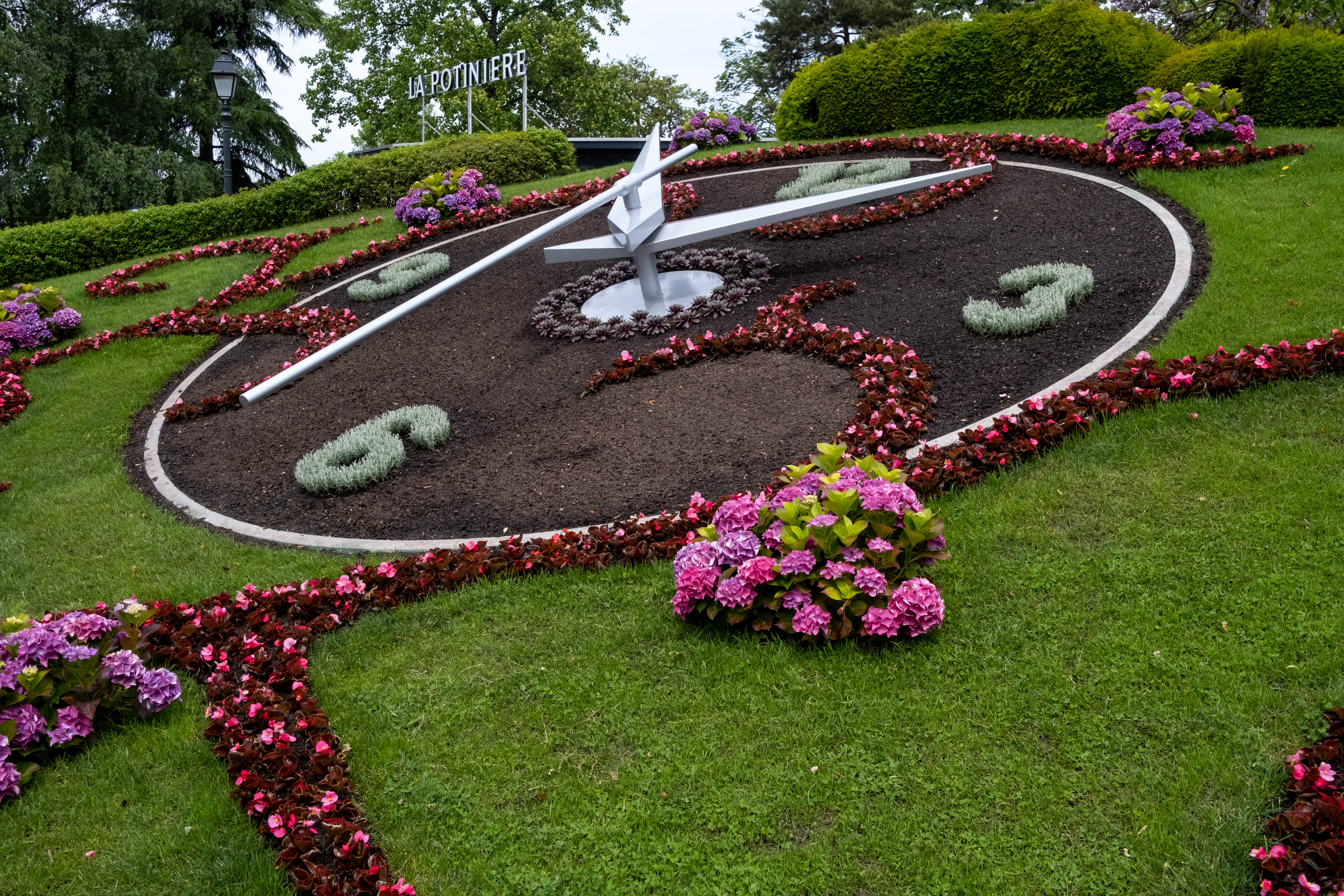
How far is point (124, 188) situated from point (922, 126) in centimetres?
2188

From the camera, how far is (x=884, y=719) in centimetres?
386

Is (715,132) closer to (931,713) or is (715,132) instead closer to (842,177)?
(842,177)

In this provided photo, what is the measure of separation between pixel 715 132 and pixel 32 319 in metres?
10.3

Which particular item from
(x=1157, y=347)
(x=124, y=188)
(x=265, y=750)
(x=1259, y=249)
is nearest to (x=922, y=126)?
(x=1259, y=249)

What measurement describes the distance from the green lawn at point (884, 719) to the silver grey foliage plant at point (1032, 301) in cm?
165

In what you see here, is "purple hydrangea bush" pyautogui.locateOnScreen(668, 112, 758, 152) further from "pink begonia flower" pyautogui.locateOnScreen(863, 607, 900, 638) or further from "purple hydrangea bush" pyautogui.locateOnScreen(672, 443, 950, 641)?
"pink begonia flower" pyautogui.locateOnScreen(863, 607, 900, 638)

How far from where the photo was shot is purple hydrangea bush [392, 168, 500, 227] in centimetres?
1377

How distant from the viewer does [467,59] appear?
33.4 meters

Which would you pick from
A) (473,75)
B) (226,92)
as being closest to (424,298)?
(226,92)

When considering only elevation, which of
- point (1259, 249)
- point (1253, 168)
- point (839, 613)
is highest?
point (1253, 168)

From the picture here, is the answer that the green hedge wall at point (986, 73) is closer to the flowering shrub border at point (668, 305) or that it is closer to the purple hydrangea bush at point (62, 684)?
the flowering shrub border at point (668, 305)

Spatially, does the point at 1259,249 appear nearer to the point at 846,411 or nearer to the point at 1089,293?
the point at 1089,293

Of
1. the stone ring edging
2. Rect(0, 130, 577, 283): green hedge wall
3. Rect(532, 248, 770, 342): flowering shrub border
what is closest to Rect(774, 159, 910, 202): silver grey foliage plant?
Rect(532, 248, 770, 342): flowering shrub border

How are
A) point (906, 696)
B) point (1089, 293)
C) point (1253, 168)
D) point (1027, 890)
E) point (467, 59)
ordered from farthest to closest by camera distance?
point (467, 59), point (1253, 168), point (1089, 293), point (906, 696), point (1027, 890)
